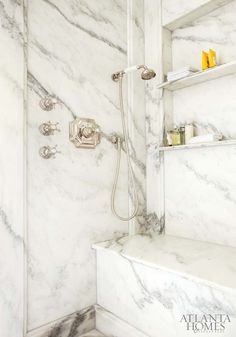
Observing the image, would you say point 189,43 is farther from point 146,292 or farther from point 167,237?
point 146,292

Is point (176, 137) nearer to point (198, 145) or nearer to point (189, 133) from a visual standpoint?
point (189, 133)

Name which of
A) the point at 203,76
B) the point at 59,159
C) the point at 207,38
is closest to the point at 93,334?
the point at 59,159

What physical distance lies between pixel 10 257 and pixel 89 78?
49.5 inches

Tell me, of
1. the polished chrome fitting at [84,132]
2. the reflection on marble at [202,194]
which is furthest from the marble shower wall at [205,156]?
the polished chrome fitting at [84,132]

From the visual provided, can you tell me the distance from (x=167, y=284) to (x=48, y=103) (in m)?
1.22

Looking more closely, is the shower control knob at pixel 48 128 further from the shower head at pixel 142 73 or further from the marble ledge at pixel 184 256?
the marble ledge at pixel 184 256

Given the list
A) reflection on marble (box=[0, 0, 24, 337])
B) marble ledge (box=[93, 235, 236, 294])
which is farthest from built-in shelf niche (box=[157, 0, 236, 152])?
reflection on marble (box=[0, 0, 24, 337])

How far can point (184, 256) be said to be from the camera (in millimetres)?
1596

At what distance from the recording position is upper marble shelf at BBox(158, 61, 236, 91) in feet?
5.64

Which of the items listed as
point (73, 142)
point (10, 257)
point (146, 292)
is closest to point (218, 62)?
point (73, 142)

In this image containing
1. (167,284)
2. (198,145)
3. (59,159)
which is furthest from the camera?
(198,145)

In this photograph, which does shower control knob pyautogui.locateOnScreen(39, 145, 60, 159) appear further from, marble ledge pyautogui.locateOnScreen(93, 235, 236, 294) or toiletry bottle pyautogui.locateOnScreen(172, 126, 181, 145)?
toiletry bottle pyautogui.locateOnScreen(172, 126, 181, 145)

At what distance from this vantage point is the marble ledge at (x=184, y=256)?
50.6 inches

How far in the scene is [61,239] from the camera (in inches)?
67.7
